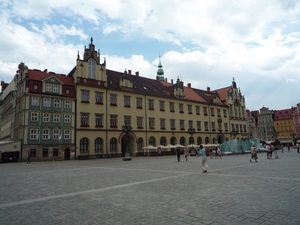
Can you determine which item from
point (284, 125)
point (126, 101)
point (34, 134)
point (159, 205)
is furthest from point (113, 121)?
point (284, 125)

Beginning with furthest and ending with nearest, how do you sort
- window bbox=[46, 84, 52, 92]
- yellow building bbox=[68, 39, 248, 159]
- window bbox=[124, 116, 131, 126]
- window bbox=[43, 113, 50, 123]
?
window bbox=[124, 116, 131, 126]
yellow building bbox=[68, 39, 248, 159]
window bbox=[46, 84, 52, 92]
window bbox=[43, 113, 50, 123]

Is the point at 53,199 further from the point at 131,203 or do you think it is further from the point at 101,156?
the point at 101,156

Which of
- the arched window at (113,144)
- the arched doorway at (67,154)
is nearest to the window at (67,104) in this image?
the arched doorway at (67,154)

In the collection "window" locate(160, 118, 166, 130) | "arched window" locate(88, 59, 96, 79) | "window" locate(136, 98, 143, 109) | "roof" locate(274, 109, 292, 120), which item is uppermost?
"arched window" locate(88, 59, 96, 79)

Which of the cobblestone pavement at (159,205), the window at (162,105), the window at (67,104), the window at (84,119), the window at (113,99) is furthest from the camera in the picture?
the window at (162,105)

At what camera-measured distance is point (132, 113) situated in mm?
48906

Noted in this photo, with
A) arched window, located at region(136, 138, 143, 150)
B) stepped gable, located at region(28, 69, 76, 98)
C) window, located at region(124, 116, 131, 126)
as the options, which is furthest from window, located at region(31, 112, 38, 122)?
arched window, located at region(136, 138, 143, 150)

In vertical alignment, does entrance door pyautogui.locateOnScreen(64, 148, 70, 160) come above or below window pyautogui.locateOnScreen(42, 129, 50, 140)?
below

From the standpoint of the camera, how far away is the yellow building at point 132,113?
141 ft

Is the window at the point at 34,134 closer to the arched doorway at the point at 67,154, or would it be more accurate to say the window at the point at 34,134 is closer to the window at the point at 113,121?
the arched doorway at the point at 67,154

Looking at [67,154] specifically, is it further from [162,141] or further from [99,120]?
[162,141]

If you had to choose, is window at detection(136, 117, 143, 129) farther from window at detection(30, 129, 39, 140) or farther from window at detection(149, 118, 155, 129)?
window at detection(30, 129, 39, 140)

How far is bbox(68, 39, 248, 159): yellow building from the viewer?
4290 centimetres

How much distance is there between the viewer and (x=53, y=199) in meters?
8.73
